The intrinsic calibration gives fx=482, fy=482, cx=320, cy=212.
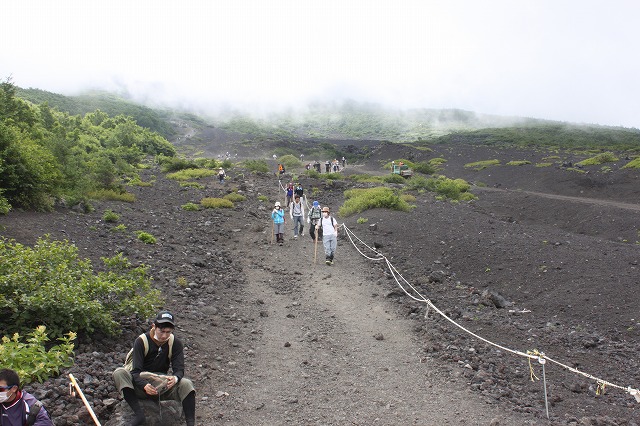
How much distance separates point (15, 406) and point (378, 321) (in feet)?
22.5

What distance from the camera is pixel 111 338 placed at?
23.2 ft

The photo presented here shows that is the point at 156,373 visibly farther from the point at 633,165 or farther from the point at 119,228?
the point at 633,165

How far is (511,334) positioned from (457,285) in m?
3.45

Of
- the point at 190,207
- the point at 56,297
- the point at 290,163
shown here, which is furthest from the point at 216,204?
the point at 290,163

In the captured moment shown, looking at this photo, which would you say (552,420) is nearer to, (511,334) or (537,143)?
(511,334)

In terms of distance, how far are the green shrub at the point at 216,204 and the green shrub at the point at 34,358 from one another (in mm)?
18183

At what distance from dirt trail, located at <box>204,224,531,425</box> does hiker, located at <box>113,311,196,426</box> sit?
943mm

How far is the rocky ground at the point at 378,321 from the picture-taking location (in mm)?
6375

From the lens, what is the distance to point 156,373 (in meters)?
5.46

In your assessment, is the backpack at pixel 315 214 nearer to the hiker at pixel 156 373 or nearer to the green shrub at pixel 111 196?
the green shrub at pixel 111 196

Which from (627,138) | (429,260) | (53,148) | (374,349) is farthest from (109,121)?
(627,138)

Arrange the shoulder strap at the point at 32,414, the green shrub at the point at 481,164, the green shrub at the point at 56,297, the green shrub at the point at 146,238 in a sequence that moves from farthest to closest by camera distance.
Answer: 1. the green shrub at the point at 481,164
2. the green shrub at the point at 146,238
3. the green shrub at the point at 56,297
4. the shoulder strap at the point at 32,414

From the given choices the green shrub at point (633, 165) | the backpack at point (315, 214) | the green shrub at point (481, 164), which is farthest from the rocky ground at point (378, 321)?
the green shrub at point (481, 164)

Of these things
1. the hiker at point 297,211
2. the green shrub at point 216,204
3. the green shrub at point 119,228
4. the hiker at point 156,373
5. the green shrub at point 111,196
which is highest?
the hiker at point 156,373
